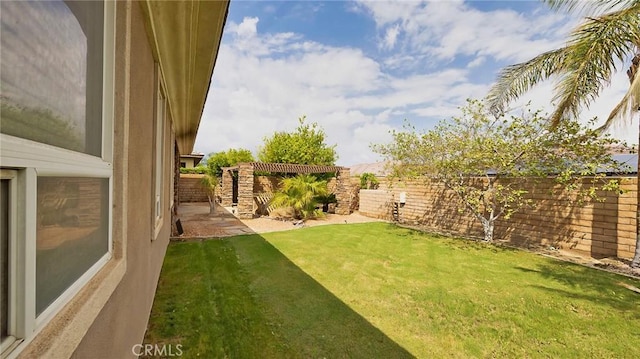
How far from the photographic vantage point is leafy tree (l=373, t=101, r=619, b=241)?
7.75 m

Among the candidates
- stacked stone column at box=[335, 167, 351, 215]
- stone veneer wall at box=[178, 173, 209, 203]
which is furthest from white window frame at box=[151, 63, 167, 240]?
stone veneer wall at box=[178, 173, 209, 203]

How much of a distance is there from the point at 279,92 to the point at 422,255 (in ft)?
78.0

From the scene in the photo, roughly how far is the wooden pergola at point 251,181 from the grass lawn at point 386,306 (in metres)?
6.01

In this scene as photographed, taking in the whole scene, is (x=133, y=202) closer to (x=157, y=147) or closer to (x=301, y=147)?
(x=157, y=147)

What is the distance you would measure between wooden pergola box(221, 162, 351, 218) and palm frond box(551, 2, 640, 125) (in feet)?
34.0

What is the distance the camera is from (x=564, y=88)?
755 centimetres

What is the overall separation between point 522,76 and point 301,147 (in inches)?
694

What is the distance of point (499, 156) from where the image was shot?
28.9 feet

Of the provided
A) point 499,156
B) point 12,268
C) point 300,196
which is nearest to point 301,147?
point 300,196

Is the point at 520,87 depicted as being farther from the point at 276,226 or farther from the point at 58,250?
the point at 58,250

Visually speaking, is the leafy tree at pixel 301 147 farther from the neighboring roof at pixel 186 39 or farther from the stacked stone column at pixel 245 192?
the neighboring roof at pixel 186 39

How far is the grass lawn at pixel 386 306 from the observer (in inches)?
138

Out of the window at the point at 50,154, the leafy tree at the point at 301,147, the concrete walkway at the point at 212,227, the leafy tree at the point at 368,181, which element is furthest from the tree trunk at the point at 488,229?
the leafy tree at the point at 301,147

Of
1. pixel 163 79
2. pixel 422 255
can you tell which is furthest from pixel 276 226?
pixel 163 79
